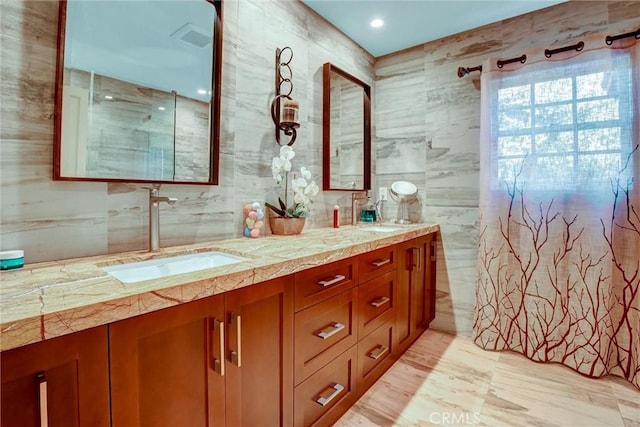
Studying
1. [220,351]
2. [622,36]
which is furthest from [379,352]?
[622,36]

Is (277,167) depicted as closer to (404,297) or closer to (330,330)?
(330,330)

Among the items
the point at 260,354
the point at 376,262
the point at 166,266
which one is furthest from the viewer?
the point at 376,262

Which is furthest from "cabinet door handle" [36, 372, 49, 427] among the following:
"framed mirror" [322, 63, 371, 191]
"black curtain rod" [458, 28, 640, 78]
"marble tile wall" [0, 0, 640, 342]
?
"black curtain rod" [458, 28, 640, 78]

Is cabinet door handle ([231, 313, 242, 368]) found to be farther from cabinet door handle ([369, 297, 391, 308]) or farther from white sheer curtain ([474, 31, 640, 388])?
white sheer curtain ([474, 31, 640, 388])

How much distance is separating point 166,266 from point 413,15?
230 cm

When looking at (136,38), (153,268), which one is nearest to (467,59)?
(136,38)

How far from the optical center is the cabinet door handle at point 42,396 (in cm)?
59

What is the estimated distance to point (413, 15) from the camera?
2193mm

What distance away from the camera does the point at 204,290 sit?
84 centimetres

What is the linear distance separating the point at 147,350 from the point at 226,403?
32 centimetres

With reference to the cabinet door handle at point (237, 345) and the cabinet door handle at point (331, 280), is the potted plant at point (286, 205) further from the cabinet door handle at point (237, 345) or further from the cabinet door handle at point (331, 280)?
the cabinet door handle at point (237, 345)

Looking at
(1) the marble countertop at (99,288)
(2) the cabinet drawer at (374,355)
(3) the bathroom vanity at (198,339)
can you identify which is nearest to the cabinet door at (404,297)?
(2) the cabinet drawer at (374,355)

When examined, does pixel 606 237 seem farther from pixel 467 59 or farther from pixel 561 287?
pixel 467 59

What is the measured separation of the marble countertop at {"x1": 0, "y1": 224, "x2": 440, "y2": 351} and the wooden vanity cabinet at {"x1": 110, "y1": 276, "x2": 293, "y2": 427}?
0.04 metres
